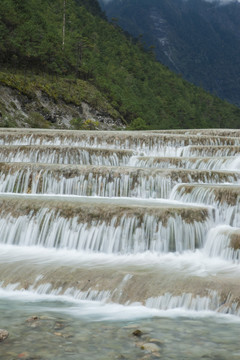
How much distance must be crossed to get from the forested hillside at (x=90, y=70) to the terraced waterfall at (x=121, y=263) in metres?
24.6

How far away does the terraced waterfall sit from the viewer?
16.6ft

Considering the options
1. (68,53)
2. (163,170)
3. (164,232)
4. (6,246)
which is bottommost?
(6,246)

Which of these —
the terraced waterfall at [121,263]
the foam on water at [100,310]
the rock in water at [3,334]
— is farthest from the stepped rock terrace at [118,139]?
the rock in water at [3,334]

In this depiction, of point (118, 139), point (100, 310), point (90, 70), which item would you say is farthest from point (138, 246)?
point (90, 70)

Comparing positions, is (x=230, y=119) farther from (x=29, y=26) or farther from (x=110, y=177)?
(x=110, y=177)

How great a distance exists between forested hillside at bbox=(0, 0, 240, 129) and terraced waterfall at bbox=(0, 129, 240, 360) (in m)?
24.6

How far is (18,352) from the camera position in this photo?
4535 millimetres

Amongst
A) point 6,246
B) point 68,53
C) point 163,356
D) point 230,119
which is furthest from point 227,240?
point 230,119

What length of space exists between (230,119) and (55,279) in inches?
3708

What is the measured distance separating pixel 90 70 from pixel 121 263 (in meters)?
53.3

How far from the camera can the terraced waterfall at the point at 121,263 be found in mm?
5051

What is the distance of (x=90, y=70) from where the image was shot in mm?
58500

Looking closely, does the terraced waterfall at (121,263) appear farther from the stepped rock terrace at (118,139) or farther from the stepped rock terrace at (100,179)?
the stepped rock terrace at (118,139)

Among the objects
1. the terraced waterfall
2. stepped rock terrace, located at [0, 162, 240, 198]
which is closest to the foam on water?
the terraced waterfall
